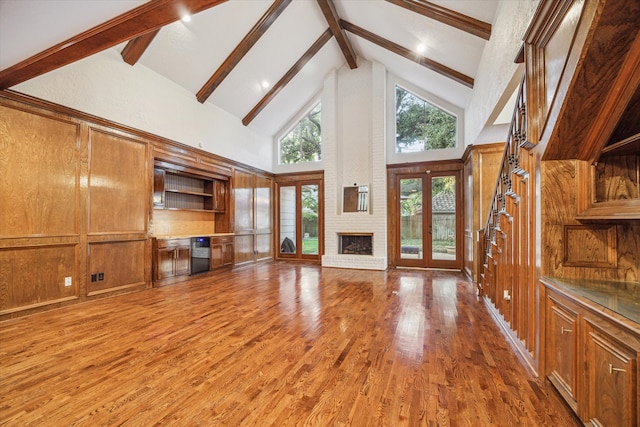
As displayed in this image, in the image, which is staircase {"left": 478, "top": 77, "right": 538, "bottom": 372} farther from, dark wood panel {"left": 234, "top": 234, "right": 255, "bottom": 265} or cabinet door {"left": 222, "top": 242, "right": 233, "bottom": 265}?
dark wood panel {"left": 234, "top": 234, "right": 255, "bottom": 265}

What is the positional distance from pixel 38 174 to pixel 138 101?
6.03ft

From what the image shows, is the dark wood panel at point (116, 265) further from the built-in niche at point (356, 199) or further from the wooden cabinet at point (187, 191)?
the built-in niche at point (356, 199)

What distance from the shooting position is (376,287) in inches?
183

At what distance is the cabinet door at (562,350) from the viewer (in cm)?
152

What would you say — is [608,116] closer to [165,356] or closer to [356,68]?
[165,356]

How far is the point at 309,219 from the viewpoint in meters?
7.81

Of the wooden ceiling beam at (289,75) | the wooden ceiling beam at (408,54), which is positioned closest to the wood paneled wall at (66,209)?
the wooden ceiling beam at (289,75)

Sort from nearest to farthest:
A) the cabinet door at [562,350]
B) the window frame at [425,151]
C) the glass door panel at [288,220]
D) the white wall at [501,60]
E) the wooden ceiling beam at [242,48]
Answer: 1. the cabinet door at [562,350]
2. the white wall at [501,60]
3. the wooden ceiling beam at [242,48]
4. the window frame at [425,151]
5. the glass door panel at [288,220]

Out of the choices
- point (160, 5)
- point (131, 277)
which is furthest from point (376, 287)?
point (160, 5)

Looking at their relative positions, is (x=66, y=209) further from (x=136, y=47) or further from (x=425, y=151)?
(x=425, y=151)

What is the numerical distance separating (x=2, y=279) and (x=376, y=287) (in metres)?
4.82

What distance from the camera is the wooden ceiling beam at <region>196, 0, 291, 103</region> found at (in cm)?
486

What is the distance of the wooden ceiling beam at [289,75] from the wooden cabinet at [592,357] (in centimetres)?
621

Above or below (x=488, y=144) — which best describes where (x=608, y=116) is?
below
